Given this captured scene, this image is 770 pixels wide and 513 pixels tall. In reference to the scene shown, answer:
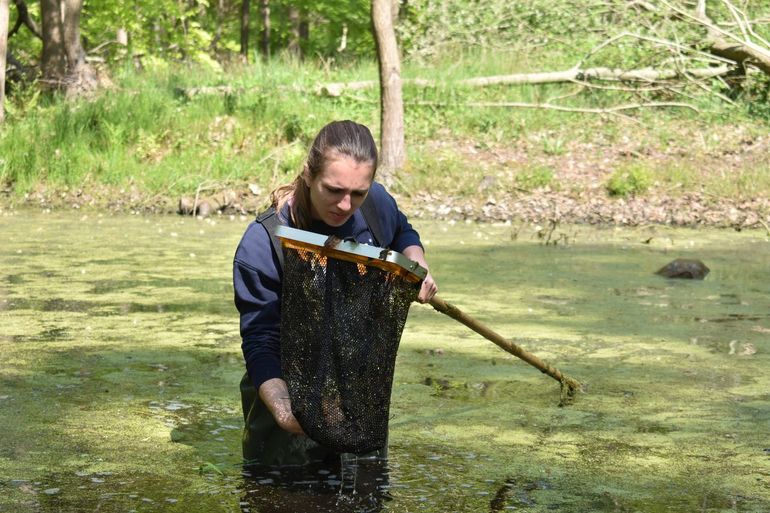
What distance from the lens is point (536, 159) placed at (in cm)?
1323

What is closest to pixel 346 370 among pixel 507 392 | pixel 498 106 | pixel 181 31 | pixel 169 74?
pixel 507 392

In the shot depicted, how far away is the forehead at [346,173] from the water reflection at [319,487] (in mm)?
896

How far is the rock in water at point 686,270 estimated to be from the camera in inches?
318

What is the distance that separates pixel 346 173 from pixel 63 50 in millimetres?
13666

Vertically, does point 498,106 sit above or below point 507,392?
above

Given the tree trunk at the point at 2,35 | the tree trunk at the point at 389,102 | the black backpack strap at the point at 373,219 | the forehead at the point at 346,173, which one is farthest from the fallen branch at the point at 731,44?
the forehead at the point at 346,173

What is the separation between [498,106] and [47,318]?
29.9 feet

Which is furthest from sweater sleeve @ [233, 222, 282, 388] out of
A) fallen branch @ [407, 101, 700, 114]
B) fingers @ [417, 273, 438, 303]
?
fallen branch @ [407, 101, 700, 114]

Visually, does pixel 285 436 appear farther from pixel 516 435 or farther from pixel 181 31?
pixel 181 31

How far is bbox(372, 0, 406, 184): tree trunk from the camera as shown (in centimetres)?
1252

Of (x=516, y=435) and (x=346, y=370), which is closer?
(x=346, y=370)

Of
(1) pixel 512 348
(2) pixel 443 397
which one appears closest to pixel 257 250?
(1) pixel 512 348

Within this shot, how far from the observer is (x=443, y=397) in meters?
4.65

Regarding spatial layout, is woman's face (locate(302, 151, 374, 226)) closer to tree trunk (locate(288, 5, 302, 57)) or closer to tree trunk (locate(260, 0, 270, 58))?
tree trunk (locate(260, 0, 270, 58))
